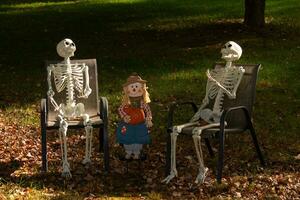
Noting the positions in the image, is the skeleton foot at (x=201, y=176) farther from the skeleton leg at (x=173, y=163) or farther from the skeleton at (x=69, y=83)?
the skeleton at (x=69, y=83)

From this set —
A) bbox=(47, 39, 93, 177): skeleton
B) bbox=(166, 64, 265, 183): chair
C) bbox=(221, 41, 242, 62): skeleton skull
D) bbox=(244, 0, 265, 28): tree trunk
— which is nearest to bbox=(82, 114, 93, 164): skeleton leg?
bbox=(47, 39, 93, 177): skeleton

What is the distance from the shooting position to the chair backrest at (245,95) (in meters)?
7.58

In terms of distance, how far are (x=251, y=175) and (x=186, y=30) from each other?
11514mm

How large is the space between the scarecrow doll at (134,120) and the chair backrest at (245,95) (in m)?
1.00

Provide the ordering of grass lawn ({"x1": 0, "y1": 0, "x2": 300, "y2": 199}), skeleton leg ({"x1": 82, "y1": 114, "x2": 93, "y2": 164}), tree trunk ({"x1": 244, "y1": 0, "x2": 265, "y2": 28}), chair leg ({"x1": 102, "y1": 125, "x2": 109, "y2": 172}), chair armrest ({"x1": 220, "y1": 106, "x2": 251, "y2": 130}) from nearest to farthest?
chair armrest ({"x1": 220, "y1": 106, "x2": 251, "y2": 130}), grass lawn ({"x1": 0, "y1": 0, "x2": 300, "y2": 199}), chair leg ({"x1": 102, "y1": 125, "x2": 109, "y2": 172}), skeleton leg ({"x1": 82, "y1": 114, "x2": 93, "y2": 164}), tree trunk ({"x1": 244, "y1": 0, "x2": 265, "y2": 28})

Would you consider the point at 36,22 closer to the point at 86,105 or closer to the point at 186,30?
the point at 186,30

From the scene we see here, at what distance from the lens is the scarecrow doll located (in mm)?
7439

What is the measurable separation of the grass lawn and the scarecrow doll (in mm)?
387

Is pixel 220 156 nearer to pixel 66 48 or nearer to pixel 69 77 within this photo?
pixel 69 77

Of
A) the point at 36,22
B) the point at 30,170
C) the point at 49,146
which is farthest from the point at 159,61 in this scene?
the point at 36,22

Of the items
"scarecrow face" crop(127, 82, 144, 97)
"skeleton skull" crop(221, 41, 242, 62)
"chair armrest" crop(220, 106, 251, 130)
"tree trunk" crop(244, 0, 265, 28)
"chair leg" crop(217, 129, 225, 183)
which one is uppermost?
"tree trunk" crop(244, 0, 265, 28)

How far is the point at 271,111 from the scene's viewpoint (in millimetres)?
10258

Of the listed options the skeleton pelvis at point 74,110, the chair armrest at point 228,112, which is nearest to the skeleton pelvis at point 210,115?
the chair armrest at point 228,112

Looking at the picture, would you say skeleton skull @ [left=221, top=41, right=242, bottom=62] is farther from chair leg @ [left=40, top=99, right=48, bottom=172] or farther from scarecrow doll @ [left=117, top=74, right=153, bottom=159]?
chair leg @ [left=40, top=99, right=48, bottom=172]
